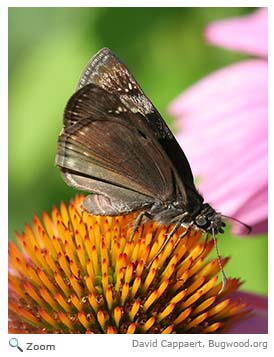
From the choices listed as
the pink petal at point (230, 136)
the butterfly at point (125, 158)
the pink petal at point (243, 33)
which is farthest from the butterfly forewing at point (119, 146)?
the pink petal at point (243, 33)

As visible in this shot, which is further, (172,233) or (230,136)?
(230,136)

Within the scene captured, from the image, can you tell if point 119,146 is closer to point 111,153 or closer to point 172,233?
point 111,153

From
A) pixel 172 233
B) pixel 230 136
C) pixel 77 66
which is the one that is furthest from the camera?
pixel 77 66

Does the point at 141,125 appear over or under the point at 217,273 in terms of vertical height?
over

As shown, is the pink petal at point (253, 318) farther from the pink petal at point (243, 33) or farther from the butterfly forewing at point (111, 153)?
the pink petal at point (243, 33)

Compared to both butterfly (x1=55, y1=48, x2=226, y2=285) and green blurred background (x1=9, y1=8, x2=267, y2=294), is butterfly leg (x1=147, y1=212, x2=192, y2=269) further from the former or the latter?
green blurred background (x1=9, y1=8, x2=267, y2=294)

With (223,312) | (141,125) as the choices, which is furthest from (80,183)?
(223,312)
